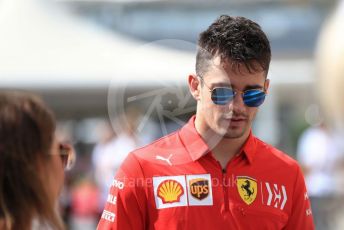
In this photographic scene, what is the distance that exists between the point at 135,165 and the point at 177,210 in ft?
0.81

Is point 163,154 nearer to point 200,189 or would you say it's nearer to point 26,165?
point 200,189

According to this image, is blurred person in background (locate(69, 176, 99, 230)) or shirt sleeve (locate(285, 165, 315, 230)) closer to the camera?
shirt sleeve (locate(285, 165, 315, 230))

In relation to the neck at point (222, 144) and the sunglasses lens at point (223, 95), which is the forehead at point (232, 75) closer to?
the sunglasses lens at point (223, 95)

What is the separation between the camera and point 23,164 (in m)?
2.60

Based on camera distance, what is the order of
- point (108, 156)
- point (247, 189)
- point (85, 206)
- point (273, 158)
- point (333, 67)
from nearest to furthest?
point (247, 189) < point (273, 158) < point (333, 67) < point (108, 156) < point (85, 206)

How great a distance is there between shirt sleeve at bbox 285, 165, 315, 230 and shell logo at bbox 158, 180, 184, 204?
18.7 inches

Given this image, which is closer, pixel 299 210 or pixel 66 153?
pixel 66 153

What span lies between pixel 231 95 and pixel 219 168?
0.30 metres

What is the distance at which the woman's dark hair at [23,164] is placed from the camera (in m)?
2.57

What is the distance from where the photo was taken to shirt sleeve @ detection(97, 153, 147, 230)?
350cm

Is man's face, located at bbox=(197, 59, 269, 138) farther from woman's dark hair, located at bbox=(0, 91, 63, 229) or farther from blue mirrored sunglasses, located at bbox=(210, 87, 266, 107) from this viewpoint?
woman's dark hair, located at bbox=(0, 91, 63, 229)

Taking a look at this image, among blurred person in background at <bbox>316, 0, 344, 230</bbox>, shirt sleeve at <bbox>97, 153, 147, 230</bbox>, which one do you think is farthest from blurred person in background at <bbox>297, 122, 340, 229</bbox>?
shirt sleeve at <bbox>97, 153, 147, 230</bbox>

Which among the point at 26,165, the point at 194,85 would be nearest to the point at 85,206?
the point at 194,85

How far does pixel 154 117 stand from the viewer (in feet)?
14.2
